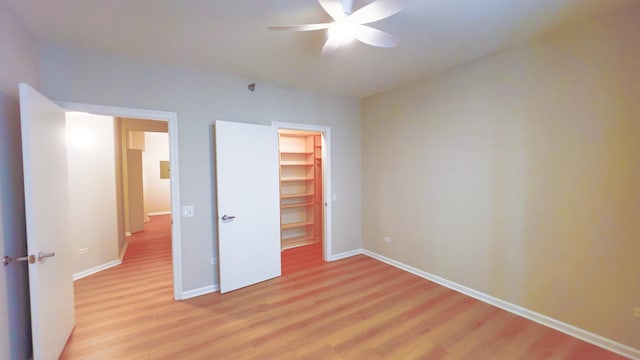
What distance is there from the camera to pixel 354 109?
439cm

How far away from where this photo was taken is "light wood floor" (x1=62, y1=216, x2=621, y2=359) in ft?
6.82

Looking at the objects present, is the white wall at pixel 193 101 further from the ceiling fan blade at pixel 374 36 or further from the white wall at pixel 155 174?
the white wall at pixel 155 174

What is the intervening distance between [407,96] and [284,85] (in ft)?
5.81

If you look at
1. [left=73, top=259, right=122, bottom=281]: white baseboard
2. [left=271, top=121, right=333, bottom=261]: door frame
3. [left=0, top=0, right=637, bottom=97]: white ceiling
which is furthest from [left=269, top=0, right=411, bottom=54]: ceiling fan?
[left=73, top=259, right=122, bottom=281]: white baseboard

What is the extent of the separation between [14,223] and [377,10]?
2.92 meters

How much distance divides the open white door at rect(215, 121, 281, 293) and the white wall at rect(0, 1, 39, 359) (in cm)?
153

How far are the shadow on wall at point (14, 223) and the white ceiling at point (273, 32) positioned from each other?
828mm

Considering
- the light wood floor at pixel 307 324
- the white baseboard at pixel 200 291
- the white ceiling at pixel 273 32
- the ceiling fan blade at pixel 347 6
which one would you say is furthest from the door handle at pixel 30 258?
the ceiling fan blade at pixel 347 6

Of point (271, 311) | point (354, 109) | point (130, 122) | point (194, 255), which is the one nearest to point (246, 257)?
point (194, 255)

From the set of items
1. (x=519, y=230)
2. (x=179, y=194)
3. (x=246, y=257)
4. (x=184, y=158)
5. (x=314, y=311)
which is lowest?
(x=314, y=311)

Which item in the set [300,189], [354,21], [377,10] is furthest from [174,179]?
[300,189]

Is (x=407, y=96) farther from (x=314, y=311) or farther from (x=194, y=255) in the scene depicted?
(x=194, y=255)

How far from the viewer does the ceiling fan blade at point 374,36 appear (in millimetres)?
1854

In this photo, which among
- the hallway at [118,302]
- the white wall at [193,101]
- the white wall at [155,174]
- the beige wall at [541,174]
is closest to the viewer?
the beige wall at [541,174]
